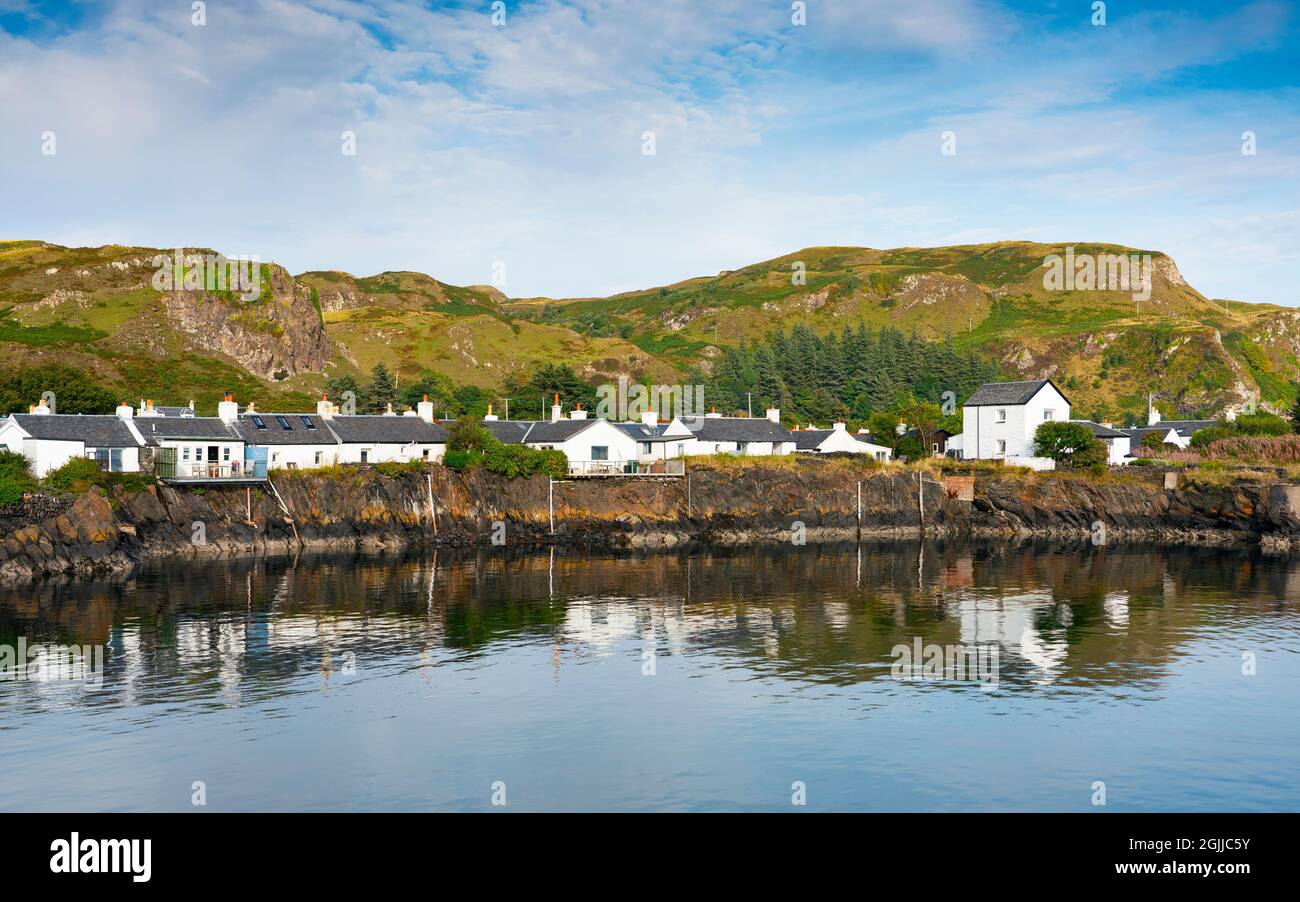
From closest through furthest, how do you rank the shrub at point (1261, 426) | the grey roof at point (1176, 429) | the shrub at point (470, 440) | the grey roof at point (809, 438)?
the shrub at point (470, 440)
the shrub at point (1261, 426)
the grey roof at point (809, 438)
the grey roof at point (1176, 429)

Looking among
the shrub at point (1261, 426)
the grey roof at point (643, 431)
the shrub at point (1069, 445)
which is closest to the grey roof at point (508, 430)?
the grey roof at point (643, 431)

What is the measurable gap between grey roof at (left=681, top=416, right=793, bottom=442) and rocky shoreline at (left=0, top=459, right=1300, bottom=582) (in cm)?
1169

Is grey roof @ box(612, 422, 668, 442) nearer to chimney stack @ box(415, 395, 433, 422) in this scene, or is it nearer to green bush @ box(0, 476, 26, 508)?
chimney stack @ box(415, 395, 433, 422)

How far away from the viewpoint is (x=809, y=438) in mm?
113500

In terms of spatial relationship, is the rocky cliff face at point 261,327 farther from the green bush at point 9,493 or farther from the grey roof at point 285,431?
the green bush at point 9,493

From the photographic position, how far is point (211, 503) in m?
79.7

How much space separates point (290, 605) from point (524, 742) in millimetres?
27611

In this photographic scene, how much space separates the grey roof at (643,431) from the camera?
101 meters

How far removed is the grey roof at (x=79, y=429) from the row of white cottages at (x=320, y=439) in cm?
8

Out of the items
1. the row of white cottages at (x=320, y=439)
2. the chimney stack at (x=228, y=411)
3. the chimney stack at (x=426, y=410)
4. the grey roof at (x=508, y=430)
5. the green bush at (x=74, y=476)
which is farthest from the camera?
the grey roof at (x=508, y=430)

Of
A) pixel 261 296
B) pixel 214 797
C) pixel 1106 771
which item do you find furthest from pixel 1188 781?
pixel 261 296

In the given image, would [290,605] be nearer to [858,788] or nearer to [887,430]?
[858,788]

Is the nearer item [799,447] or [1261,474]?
[1261,474]

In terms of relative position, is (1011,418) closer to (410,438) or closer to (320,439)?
(410,438)
